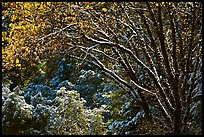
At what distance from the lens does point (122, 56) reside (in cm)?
904

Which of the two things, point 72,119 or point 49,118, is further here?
point 49,118

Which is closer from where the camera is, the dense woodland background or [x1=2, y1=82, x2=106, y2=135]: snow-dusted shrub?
the dense woodland background

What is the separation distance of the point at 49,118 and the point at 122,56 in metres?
3.18

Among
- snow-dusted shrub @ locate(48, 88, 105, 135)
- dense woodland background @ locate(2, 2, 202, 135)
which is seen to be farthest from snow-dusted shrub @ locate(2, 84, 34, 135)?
snow-dusted shrub @ locate(48, 88, 105, 135)

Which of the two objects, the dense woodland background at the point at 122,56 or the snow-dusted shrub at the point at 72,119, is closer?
the dense woodland background at the point at 122,56

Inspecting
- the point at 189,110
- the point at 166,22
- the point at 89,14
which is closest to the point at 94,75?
the point at 166,22

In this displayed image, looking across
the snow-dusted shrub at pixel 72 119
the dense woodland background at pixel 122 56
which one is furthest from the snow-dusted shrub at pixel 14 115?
the snow-dusted shrub at pixel 72 119

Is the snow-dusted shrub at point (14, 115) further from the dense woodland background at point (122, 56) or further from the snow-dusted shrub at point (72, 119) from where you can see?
the snow-dusted shrub at point (72, 119)

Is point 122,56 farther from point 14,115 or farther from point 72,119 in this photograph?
point 14,115

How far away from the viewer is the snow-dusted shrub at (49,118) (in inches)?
403

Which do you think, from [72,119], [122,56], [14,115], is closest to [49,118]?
[72,119]

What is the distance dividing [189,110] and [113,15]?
3.31m

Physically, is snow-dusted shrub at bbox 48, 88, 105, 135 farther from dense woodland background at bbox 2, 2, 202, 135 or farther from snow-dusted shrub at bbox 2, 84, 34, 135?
snow-dusted shrub at bbox 2, 84, 34, 135

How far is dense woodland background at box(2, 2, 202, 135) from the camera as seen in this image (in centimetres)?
723
